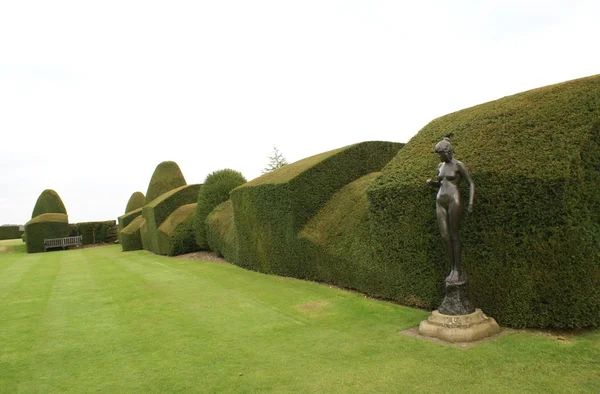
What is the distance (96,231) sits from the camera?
3353cm

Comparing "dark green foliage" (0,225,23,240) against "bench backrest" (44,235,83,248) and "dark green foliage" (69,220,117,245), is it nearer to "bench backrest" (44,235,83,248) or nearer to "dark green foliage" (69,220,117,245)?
"dark green foliage" (69,220,117,245)

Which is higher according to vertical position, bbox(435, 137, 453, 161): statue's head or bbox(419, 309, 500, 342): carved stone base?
bbox(435, 137, 453, 161): statue's head

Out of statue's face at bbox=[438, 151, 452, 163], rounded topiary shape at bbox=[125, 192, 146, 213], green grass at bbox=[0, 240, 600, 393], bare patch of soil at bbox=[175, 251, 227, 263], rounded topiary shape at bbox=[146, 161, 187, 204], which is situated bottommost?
green grass at bbox=[0, 240, 600, 393]

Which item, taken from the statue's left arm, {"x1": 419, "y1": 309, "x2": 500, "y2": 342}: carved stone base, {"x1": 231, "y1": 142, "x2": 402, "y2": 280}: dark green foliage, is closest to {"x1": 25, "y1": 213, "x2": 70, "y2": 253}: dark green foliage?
{"x1": 231, "y1": 142, "x2": 402, "y2": 280}: dark green foliage

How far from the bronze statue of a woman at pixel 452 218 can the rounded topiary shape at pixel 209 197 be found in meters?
13.3

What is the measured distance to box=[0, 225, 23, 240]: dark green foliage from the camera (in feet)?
145

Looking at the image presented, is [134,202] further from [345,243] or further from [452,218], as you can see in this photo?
[452,218]

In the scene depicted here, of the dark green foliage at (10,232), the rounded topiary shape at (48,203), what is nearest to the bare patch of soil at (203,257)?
the rounded topiary shape at (48,203)

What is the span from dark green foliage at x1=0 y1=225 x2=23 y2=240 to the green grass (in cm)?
4308

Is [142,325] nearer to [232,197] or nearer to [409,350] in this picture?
[409,350]

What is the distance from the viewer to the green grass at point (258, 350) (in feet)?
14.1

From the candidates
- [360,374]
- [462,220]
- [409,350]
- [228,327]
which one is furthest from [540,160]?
[228,327]

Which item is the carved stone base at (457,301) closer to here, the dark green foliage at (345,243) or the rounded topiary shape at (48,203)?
the dark green foliage at (345,243)

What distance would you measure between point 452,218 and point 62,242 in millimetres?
30549
